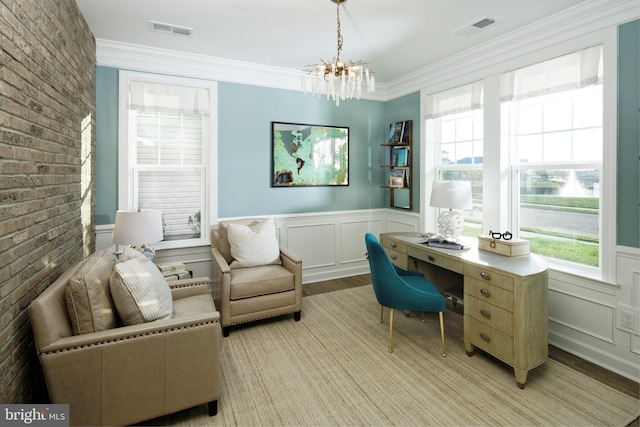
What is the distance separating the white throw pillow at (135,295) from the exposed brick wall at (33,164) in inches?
16.1

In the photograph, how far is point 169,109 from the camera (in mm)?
3586

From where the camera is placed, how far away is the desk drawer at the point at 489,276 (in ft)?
7.44

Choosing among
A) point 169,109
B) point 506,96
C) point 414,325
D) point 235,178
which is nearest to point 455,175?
point 506,96

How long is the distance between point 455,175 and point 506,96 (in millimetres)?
1012

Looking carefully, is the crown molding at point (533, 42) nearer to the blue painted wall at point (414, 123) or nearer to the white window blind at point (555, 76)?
the white window blind at point (555, 76)

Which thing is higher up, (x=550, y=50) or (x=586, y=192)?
(x=550, y=50)

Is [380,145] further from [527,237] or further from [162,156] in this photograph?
[162,156]

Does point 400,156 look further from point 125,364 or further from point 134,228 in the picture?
point 125,364

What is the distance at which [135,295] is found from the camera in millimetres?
1919

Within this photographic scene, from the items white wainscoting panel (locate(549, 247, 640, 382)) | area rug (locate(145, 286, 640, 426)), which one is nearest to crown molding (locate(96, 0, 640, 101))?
white wainscoting panel (locate(549, 247, 640, 382))

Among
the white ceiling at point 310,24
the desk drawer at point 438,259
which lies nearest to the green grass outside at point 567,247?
the desk drawer at point 438,259

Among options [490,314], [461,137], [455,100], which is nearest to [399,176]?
[461,137]

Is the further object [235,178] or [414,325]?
[235,178]

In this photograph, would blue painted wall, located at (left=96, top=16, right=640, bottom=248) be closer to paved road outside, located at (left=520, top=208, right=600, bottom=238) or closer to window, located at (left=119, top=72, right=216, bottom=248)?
window, located at (left=119, top=72, right=216, bottom=248)
